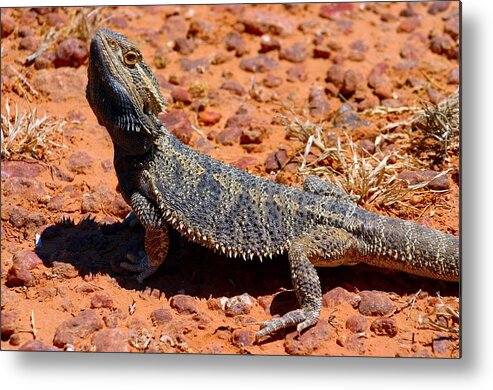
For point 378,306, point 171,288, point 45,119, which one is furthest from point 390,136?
point 45,119

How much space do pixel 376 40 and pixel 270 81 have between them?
1.03 meters

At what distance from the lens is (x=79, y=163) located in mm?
5074

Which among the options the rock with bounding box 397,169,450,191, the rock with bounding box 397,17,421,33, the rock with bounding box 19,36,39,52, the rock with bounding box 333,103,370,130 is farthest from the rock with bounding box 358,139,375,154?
the rock with bounding box 19,36,39,52

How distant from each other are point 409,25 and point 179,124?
2252 mm

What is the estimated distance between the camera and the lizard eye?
13.0ft

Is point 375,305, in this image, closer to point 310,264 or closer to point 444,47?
point 310,264

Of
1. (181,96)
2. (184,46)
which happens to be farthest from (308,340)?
(184,46)

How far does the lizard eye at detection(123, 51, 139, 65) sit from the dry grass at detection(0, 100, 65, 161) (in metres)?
1.34

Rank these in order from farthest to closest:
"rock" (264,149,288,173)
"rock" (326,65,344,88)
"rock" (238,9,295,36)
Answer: "rock" (238,9,295,36) < "rock" (326,65,344,88) < "rock" (264,149,288,173)

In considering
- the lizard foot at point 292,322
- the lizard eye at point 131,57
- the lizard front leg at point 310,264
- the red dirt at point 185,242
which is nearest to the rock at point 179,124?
the red dirt at point 185,242

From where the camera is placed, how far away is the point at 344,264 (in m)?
4.22

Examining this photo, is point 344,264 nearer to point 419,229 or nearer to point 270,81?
point 419,229

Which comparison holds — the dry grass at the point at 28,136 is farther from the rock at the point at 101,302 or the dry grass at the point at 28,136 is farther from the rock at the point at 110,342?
the rock at the point at 110,342

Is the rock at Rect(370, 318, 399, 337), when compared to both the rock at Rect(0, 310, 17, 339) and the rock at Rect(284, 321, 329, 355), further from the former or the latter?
the rock at Rect(0, 310, 17, 339)
